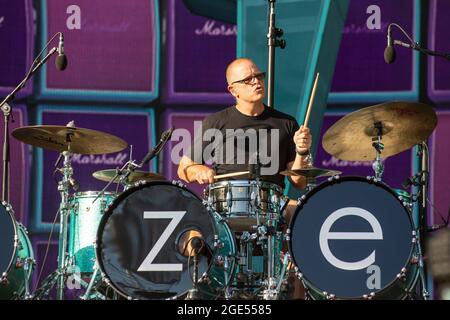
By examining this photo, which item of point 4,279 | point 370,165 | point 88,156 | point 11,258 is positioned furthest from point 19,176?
point 370,165

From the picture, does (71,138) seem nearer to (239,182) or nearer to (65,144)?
(65,144)

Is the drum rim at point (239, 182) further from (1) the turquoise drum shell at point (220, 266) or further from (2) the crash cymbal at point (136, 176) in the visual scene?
(2) the crash cymbal at point (136, 176)

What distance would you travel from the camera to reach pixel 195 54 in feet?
26.1

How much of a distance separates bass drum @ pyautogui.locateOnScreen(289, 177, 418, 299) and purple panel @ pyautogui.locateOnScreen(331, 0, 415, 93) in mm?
2407

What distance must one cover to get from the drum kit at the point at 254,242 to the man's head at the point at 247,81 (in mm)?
695

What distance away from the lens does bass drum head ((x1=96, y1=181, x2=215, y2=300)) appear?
5.41 meters

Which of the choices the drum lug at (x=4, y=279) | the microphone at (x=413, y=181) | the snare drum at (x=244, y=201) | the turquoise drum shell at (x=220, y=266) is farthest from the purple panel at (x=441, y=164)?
the drum lug at (x=4, y=279)

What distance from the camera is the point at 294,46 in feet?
25.6

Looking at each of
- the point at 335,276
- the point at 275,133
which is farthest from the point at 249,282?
the point at 275,133

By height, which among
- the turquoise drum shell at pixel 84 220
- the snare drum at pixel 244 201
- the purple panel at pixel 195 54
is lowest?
the turquoise drum shell at pixel 84 220

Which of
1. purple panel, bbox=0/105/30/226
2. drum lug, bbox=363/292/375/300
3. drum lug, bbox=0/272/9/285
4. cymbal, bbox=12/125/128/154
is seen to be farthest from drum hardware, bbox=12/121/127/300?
drum lug, bbox=363/292/375/300

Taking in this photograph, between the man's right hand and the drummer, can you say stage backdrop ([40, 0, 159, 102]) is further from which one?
the man's right hand

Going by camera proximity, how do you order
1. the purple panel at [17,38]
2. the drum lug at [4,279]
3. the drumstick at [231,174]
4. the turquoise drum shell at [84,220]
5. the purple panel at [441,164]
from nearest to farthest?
the drum lug at [4,279], the drumstick at [231,174], the turquoise drum shell at [84,220], the purple panel at [441,164], the purple panel at [17,38]

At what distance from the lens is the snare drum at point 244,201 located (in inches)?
235
